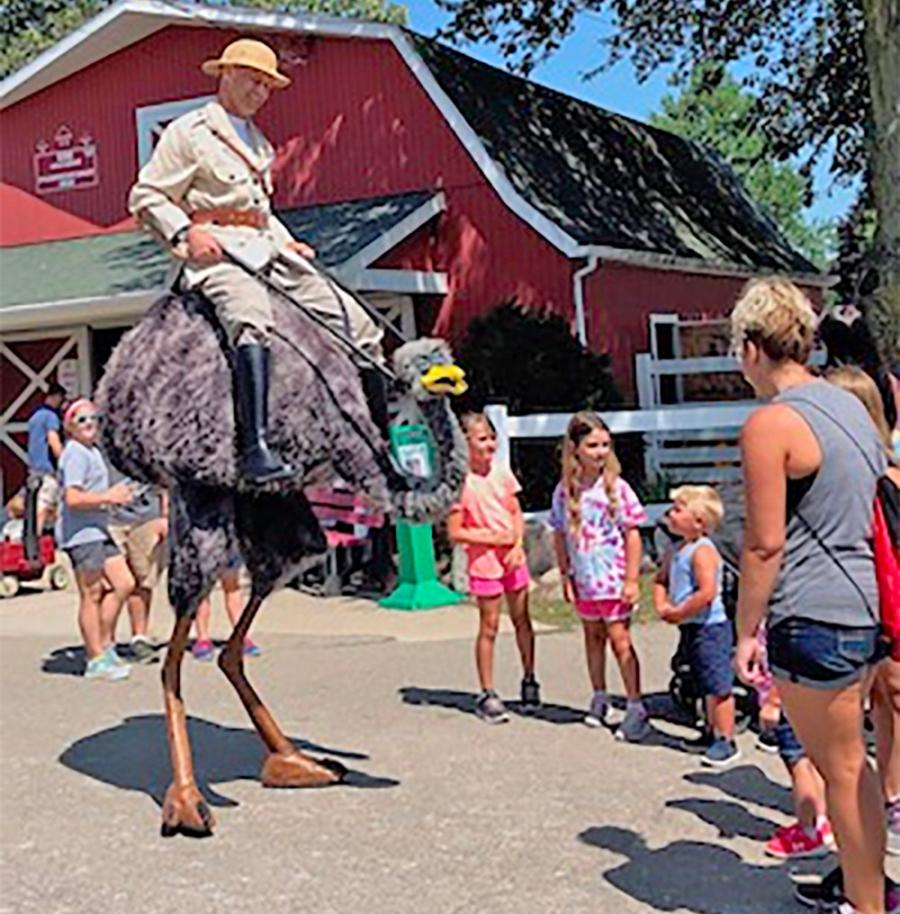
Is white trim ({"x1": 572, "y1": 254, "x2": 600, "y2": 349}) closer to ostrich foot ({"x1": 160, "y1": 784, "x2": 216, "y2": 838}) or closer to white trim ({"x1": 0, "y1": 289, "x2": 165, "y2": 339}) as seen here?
white trim ({"x1": 0, "y1": 289, "x2": 165, "y2": 339})

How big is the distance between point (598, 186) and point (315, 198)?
346cm

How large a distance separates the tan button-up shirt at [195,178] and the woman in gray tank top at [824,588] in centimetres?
267

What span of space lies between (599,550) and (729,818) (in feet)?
5.86

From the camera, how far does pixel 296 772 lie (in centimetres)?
614

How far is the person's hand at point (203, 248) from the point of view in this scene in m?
5.64

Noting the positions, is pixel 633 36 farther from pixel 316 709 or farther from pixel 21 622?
pixel 316 709

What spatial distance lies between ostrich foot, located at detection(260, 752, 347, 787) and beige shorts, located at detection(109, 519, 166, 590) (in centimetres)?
353

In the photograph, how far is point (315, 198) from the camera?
1728cm

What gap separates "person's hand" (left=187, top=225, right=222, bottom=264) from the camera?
564 centimetres

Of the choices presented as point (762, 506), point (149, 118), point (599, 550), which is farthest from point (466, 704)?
point (149, 118)

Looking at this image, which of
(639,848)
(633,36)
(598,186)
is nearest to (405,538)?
(639,848)

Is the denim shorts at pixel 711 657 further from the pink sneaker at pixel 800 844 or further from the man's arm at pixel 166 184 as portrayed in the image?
the man's arm at pixel 166 184

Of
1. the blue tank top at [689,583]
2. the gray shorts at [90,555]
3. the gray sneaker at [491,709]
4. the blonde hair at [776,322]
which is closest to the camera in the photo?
the blonde hair at [776,322]

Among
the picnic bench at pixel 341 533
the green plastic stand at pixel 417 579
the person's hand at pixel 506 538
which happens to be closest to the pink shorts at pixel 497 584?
the person's hand at pixel 506 538
